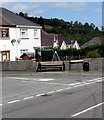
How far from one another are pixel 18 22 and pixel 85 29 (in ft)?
318

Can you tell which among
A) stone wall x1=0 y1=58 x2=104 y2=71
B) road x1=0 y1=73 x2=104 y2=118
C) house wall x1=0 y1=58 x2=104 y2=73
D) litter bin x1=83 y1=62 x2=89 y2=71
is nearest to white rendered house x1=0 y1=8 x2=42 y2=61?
house wall x1=0 y1=58 x2=104 y2=73

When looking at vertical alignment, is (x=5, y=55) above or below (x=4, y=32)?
below

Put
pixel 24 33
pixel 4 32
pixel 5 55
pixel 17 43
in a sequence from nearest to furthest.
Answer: pixel 4 32
pixel 5 55
pixel 17 43
pixel 24 33

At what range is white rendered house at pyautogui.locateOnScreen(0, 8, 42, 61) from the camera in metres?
39.6

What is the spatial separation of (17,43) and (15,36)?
3.02 ft

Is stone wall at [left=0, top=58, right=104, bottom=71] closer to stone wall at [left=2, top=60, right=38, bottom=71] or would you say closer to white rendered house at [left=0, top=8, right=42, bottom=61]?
stone wall at [left=2, top=60, right=38, bottom=71]

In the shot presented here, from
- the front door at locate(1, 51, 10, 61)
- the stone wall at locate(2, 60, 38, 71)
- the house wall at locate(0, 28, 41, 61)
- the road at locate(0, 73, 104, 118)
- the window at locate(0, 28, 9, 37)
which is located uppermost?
the window at locate(0, 28, 9, 37)

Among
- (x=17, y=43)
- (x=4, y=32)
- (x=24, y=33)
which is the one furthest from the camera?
(x=24, y=33)

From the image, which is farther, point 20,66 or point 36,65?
point 20,66

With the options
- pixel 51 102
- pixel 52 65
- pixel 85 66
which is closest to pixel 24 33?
pixel 52 65

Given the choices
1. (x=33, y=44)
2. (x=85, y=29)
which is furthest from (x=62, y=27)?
(x=33, y=44)

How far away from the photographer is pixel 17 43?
137 feet

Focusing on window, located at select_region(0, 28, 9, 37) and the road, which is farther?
window, located at select_region(0, 28, 9, 37)

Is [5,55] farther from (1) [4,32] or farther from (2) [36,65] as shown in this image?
(2) [36,65]
